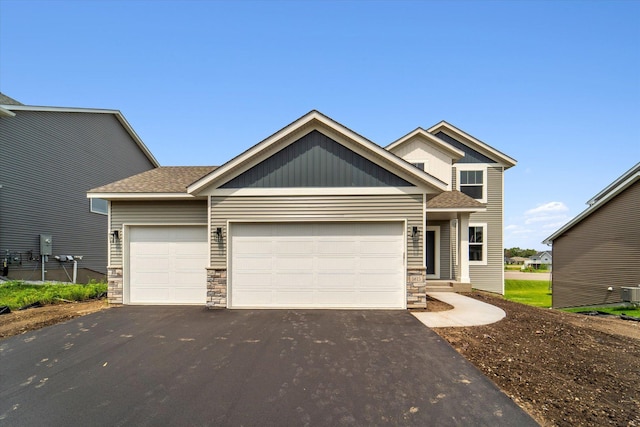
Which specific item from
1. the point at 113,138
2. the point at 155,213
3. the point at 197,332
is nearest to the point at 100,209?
the point at 113,138

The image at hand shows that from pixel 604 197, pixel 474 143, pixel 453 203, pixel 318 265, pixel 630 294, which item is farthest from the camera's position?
pixel 474 143

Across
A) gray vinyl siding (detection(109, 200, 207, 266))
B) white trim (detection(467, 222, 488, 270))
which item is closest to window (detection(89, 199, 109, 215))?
gray vinyl siding (detection(109, 200, 207, 266))

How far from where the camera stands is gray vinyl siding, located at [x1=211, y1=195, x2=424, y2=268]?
25.7 ft

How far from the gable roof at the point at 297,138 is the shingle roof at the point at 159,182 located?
4.13 feet

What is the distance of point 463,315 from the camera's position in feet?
24.1

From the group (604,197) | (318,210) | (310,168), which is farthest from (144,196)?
(604,197)

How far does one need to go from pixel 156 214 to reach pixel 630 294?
17203mm

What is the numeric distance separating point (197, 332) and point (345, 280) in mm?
3809

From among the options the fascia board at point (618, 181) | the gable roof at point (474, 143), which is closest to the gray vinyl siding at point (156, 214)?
the gable roof at point (474, 143)

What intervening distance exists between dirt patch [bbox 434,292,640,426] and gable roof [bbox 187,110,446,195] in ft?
12.3

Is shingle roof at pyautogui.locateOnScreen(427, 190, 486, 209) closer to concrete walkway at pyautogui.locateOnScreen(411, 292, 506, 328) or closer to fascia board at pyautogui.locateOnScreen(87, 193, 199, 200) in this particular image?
concrete walkway at pyautogui.locateOnScreen(411, 292, 506, 328)

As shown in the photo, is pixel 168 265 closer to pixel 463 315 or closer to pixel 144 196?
pixel 144 196

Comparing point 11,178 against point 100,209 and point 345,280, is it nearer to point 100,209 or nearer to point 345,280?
point 100,209

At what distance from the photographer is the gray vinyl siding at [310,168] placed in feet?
26.2
